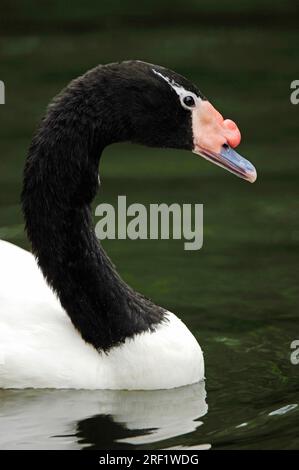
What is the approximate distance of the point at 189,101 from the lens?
393 inches

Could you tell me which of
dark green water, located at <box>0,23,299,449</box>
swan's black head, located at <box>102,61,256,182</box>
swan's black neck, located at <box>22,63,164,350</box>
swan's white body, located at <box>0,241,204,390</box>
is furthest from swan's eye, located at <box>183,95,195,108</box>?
dark green water, located at <box>0,23,299,449</box>

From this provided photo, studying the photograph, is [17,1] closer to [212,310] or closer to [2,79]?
[2,79]

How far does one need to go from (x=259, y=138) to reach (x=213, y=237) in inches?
82.6

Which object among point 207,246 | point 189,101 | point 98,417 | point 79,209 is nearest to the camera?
point 98,417

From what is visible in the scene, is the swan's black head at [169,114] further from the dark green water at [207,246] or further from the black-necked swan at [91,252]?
the dark green water at [207,246]

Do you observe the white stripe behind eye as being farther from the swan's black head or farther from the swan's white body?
the swan's white body

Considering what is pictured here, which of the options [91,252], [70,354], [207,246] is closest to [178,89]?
[91,252]

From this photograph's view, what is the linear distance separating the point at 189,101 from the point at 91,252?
105 centimetres

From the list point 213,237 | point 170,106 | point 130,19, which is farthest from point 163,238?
point 130,19

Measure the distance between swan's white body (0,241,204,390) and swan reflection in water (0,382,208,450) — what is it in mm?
67

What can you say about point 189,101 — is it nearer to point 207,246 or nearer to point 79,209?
point 79,209

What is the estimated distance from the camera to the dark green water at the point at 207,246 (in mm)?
9469

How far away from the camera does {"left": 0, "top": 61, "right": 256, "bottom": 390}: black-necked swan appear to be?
31.8ft
